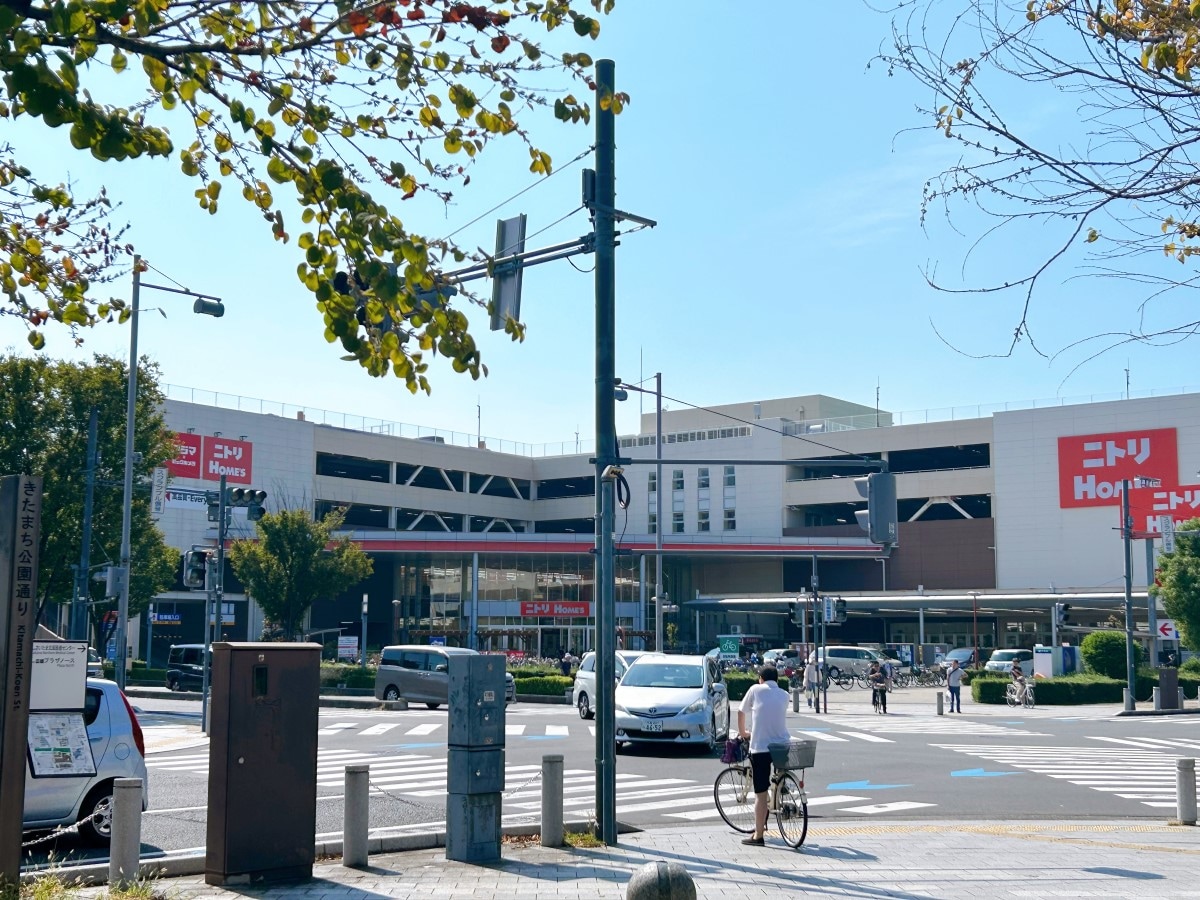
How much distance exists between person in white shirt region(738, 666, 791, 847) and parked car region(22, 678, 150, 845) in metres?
5.90

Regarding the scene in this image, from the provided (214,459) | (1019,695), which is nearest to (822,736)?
(1019,695)

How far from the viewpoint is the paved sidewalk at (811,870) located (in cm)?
983

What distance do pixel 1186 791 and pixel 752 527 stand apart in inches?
2798

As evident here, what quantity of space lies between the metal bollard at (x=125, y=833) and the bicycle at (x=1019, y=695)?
37.8 metres

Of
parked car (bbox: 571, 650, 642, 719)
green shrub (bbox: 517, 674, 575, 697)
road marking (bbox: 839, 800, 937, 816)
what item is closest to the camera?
road marking (bbox: 839, 800, 937, 816)

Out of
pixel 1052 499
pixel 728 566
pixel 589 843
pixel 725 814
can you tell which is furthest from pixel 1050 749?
pixel 728 566

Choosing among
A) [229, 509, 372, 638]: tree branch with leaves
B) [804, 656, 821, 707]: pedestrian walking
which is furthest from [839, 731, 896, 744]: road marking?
[229, 509, 372, 638]: tree branch with leaves

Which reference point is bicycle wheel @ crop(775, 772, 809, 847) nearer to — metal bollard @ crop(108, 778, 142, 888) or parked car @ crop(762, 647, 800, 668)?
metal bollard @ crop(108, 778, 142, 888)

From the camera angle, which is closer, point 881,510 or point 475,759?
point 475,759

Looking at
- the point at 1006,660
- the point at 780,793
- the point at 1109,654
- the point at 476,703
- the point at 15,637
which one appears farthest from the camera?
the point at 1006,660

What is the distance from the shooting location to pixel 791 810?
12.6 meters

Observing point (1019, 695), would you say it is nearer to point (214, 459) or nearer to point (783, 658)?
Answer: point (783, 658)

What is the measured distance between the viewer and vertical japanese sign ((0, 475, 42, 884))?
7609 millimetres

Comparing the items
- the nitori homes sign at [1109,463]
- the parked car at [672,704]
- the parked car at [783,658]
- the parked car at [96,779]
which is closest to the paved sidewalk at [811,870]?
the parked car at [96,779]
